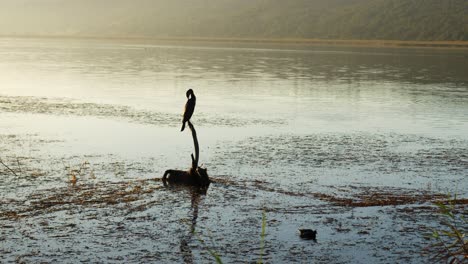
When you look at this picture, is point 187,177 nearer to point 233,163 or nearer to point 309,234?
point 233,163

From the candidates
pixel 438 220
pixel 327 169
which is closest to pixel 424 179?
pixel 327 169

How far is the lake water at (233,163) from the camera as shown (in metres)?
9.24

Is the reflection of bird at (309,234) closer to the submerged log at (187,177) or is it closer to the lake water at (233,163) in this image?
the lake water at (233,163)

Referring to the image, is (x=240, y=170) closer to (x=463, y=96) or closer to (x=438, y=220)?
(x=438, y=220)

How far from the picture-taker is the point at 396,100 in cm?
2894

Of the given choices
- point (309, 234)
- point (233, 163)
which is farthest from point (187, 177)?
point (309, 234)

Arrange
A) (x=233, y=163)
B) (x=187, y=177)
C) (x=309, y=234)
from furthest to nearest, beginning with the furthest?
(x=233, y=163)
(x=187, y=177)
(x=309, y=234)

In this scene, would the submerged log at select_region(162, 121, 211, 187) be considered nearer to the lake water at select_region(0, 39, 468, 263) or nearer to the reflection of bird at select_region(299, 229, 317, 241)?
the lake water at select_region(0, 39, 468, 263)

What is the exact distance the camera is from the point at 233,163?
1455 cm

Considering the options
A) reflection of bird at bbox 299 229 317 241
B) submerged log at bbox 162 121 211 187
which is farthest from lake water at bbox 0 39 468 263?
submerged log at bbox 162 121 211 187

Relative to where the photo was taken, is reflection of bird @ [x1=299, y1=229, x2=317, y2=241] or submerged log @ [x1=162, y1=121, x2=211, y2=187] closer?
reflection of bird @ [x1=299, y1=229, x2=317, y2=241]

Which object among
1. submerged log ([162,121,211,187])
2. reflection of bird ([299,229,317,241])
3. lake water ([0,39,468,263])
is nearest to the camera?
lake water ([0,39,468,263])

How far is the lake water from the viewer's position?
364 inches

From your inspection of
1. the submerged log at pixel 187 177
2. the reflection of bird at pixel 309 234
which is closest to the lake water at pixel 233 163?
the reflection of bird at pixel 309 234
